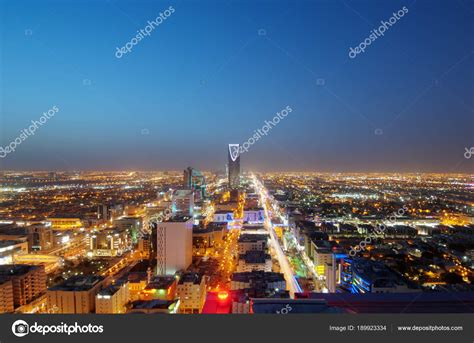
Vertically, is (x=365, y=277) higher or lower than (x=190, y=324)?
lower

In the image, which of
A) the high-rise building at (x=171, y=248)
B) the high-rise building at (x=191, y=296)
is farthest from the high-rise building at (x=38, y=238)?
the high-rise building at (x=191, y=296)

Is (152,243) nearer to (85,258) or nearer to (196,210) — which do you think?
(85,258)

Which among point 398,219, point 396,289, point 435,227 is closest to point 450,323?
point 396,289

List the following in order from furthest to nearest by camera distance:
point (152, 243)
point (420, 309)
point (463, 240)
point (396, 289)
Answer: point (152, 243) → point (463, 240) → point (396, 289) → point (420, 309)

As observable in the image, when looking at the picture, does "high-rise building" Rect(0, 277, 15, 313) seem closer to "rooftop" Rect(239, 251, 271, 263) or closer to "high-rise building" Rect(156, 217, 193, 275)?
"high-rise building" Rect(156, 217, 193, 275)
